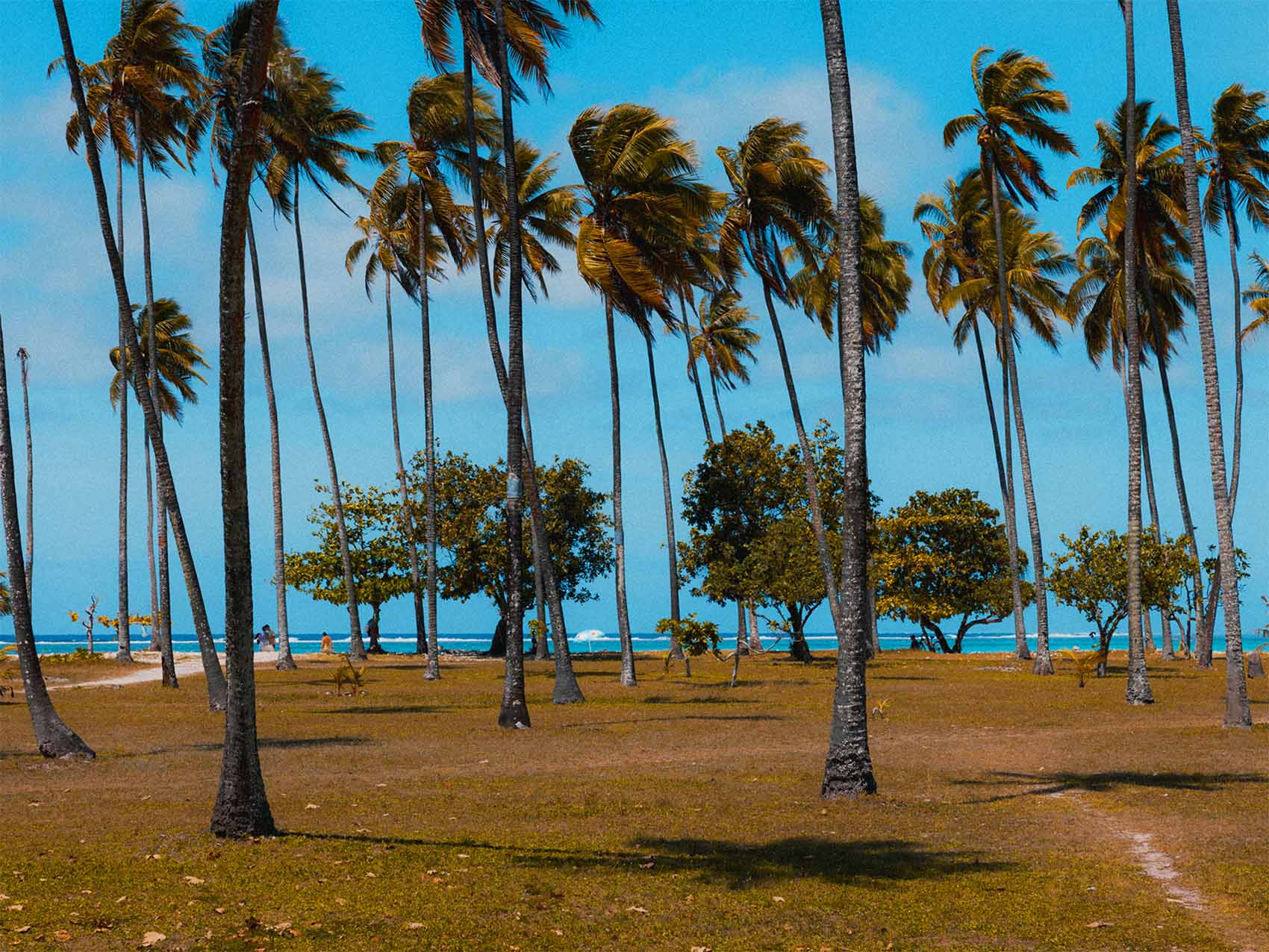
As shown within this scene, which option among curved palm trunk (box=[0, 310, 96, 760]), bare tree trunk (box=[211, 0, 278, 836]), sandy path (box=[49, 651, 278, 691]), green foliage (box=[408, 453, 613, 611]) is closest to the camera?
bare tree trunk (box=[211, 0, 278, 836])

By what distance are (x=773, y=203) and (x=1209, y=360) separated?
1545 centimetres

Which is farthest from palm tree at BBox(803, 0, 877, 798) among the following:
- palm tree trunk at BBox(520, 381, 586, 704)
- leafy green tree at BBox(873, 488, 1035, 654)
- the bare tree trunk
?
leafy green tree at BBox(873, 488, 1035, 654)

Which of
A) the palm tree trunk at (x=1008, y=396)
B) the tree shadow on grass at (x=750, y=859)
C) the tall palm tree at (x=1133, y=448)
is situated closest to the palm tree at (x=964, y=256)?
the palm tree trunk at (x=1008, y=396)

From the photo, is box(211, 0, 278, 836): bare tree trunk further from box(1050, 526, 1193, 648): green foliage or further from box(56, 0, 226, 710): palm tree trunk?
box(1050, 526, 1193, 648): green foliage

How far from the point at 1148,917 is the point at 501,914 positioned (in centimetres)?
440

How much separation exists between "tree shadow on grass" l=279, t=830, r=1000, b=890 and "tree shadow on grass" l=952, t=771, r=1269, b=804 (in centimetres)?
364

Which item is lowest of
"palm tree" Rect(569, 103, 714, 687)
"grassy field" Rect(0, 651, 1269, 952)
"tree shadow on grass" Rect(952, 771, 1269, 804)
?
"tree shadow on grass" Rect(952, 771, 1269, 804)

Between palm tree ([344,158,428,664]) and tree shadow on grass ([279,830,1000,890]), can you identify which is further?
Answer: palm tree ([344,158,428,664])

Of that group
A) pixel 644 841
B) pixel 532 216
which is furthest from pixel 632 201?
pixel 644 841

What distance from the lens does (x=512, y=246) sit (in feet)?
78.1

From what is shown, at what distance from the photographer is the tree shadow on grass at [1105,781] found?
14.3 metres

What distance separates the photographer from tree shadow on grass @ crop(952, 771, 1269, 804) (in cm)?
1426

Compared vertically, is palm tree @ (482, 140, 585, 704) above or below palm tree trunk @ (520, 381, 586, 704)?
above

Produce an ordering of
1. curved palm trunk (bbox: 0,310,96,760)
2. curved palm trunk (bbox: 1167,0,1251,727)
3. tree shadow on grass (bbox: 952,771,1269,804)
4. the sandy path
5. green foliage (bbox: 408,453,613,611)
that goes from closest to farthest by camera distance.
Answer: tree shadow on grass (bbox: 952,771,1269,804) → curved palm trunk (bbox: 0,310,96,760) → curved palm trunk (bbox: 1167,0,1251,727) → the sandy path → green foliage (bbox: 408,453,613,611)
